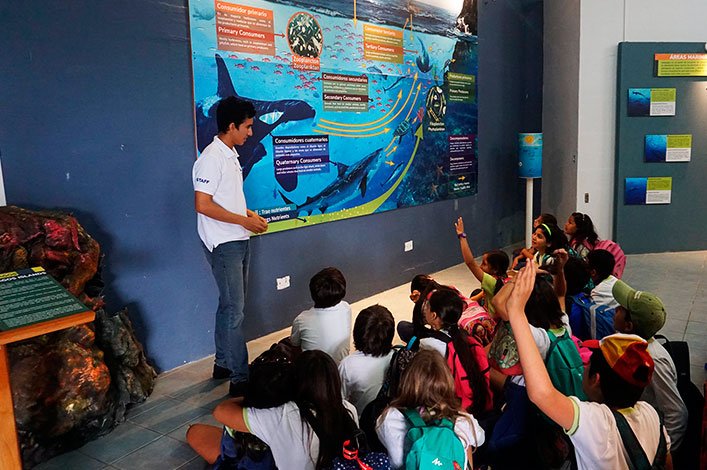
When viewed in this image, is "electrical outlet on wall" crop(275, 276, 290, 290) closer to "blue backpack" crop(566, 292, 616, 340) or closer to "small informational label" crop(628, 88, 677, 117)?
"blue backpack" crop(566, 292, 616, 340)

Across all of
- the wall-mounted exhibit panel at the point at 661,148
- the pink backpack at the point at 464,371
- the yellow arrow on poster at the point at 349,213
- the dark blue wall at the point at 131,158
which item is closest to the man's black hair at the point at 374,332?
the pink backpack at the point at 464,371

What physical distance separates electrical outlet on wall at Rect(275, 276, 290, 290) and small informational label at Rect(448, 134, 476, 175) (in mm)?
2725

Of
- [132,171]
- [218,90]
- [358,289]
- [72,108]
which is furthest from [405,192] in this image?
[72,108]

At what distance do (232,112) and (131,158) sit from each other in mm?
718

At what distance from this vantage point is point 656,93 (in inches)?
272

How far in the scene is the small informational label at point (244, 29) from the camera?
3.87m

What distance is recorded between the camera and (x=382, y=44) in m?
5.30

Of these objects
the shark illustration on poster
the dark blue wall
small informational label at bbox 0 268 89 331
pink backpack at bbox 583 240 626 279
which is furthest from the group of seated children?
the shark illustration on poster

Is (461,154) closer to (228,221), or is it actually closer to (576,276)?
(576,276)

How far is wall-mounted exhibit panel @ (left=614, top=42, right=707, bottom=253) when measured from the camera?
6.89m

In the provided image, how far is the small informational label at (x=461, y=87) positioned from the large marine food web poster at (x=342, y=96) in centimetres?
2

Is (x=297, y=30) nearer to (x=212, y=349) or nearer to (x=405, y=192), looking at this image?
(x=405, y=192)

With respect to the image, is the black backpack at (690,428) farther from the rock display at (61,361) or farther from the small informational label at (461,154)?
the small informational label at (461,154)

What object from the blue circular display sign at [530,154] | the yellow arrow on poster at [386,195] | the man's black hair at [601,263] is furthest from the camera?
the blue circular display sign at [530,154]
